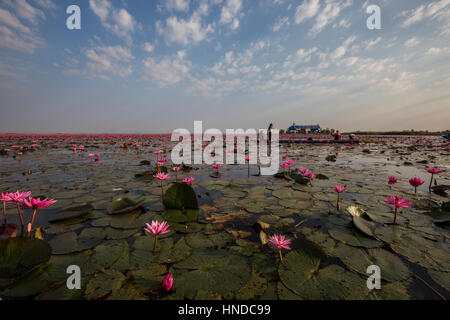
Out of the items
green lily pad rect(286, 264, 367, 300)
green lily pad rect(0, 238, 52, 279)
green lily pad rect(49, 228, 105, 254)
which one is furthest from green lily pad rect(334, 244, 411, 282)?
green lily pad rect(0, 238, 52, 279)

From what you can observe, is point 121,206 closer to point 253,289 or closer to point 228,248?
point 228,248

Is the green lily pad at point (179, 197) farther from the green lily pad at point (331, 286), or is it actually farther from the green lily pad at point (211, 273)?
the green lily pad at point (331, 286)

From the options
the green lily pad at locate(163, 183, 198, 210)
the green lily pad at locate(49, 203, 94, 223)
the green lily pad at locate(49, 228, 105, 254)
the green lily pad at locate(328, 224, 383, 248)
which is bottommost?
the green lily pad at locate(328, 224, 383, 248)

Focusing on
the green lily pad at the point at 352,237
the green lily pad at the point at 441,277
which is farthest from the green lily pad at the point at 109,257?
the green lily pad at the point at 441,277

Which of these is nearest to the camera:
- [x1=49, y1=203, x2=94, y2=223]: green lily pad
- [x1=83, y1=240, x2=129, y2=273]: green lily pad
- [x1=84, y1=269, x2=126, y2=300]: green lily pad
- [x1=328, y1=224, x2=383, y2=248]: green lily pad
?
[x1=84, y1=269, x2=126, y2=300]: green lily pad

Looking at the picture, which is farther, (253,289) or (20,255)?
(20,255)

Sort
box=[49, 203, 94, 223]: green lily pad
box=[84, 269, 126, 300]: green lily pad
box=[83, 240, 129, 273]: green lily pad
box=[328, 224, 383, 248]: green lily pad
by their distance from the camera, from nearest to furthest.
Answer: box=[84, 269, 126, 300]: green lily pad
box=[83, 240, 129, 273]: green lily pad
box=[328, 224, 383, 248]: green lily pad
box=[49, 203, 94, 223]: green lily pad

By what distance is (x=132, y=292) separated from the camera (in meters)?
1.26

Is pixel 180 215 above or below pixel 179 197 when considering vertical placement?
below

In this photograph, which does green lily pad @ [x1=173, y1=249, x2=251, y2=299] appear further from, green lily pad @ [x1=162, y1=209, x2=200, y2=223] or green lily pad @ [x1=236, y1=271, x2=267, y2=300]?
green lily pad @ [x1=162, y1=209, x2=200, y2=223]

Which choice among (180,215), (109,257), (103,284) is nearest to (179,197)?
(180,215)

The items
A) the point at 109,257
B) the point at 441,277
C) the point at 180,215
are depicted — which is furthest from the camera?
the point at 180,215
